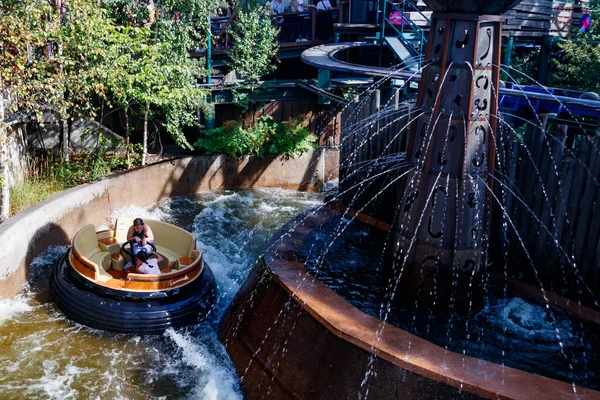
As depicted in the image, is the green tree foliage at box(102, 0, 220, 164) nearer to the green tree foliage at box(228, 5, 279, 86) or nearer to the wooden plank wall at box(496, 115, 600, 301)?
the green tree foliage at box(228, 5, 279, 86)

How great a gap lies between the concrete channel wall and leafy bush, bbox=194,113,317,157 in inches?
9.5

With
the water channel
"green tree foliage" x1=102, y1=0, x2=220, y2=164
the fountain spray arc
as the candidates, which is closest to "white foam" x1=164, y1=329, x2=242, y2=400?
the water channel

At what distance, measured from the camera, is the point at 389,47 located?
13.5 m

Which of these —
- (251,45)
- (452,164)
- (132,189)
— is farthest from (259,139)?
(452,164)

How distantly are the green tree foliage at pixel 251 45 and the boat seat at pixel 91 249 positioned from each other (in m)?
7.46

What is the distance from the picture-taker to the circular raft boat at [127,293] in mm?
7336

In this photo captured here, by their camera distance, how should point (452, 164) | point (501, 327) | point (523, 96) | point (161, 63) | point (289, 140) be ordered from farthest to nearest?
point (289, 140) → point (161, 63) → point (523, 96) → point (501, 327) → point (452, 164)

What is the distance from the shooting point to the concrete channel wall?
28.0ft

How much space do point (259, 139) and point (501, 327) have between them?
9527 millimetres

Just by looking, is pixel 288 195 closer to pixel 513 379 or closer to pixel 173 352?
pixel 173 352

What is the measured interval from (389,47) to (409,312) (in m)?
9.04

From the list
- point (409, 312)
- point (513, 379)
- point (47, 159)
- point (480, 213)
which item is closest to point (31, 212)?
point (47, 159)

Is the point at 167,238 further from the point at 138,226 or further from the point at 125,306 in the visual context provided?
the point at 125,306

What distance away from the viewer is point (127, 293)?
738 cm
